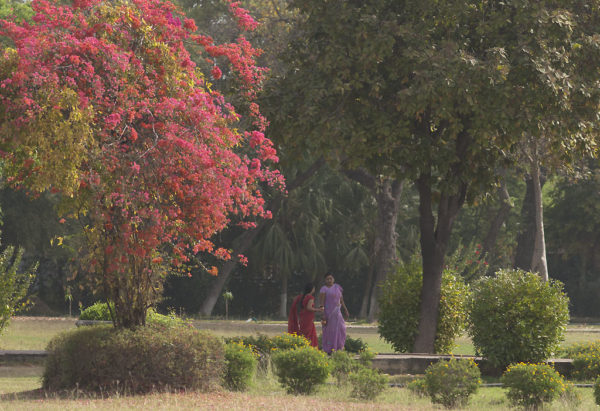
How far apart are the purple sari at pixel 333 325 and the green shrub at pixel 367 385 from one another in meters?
5.75

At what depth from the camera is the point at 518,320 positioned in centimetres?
1791

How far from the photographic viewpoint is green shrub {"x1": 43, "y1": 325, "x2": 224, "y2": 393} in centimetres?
1266

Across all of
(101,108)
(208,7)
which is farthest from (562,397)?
(208,7)

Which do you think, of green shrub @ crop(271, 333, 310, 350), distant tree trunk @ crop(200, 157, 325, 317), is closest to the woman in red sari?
green shrub @ crop(271, 333, 310, 350)

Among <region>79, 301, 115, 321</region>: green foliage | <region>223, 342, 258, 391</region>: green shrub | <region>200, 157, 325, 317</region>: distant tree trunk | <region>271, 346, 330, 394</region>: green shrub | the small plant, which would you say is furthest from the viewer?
<region>200, 157, 325, 317</region>: distant tree trunk

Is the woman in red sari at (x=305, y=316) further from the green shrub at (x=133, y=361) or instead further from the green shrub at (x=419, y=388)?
the green shrub at (x=133, y=361)

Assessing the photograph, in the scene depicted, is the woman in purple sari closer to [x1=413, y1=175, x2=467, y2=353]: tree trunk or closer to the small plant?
[x1=413, y1=175, x2=467, y2=353]: tree trunk

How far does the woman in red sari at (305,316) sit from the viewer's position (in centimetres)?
1886

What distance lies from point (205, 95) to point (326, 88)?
6.12 metres

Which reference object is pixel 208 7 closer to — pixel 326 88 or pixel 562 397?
pixel 326 88

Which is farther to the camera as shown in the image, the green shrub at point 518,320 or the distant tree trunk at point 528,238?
the distant tree trunk at point 528,238

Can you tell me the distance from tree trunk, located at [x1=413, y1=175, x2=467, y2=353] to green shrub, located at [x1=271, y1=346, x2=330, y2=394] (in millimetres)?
6934

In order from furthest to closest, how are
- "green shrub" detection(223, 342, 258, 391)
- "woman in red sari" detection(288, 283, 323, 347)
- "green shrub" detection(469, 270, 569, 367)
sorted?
"woman in red sari" detection(288, 283, 323, 347), "green shrub" detection(469, 270, 569, 367), "green shrub" detection(223, 342, 258, 391)

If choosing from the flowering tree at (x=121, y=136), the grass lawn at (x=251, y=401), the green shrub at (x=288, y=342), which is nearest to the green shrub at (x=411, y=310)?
the green shrub at (x=288, y=342)
